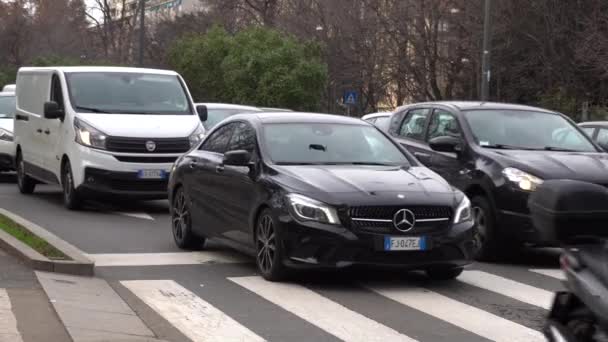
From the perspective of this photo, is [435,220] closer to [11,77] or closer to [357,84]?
[357,84]

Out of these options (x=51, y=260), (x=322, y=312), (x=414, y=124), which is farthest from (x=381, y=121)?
(x=322, y=312)

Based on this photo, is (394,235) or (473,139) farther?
(473,139)

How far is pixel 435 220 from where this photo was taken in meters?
9.97

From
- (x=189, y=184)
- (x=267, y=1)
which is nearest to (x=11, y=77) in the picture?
(x=267, y=1)

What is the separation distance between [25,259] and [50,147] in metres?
7.62

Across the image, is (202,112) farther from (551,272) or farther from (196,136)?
(551,272)

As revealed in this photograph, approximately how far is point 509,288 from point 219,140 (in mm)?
3580

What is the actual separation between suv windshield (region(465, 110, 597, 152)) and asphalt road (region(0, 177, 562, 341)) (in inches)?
48.0

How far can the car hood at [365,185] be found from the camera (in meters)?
9.85

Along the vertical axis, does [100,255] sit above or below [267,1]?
below

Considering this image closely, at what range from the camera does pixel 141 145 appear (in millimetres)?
16438

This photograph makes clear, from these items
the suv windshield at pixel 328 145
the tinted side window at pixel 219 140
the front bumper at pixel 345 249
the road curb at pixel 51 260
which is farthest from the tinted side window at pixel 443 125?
the road curb at pixel 51 260

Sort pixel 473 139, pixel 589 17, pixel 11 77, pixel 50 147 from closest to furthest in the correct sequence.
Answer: pixel 473 139 → pixel 50 147 → pixel 589 17 → pixel 11 77

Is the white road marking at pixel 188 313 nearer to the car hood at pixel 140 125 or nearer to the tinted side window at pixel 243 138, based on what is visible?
the tinted side window at pixel 243 138
